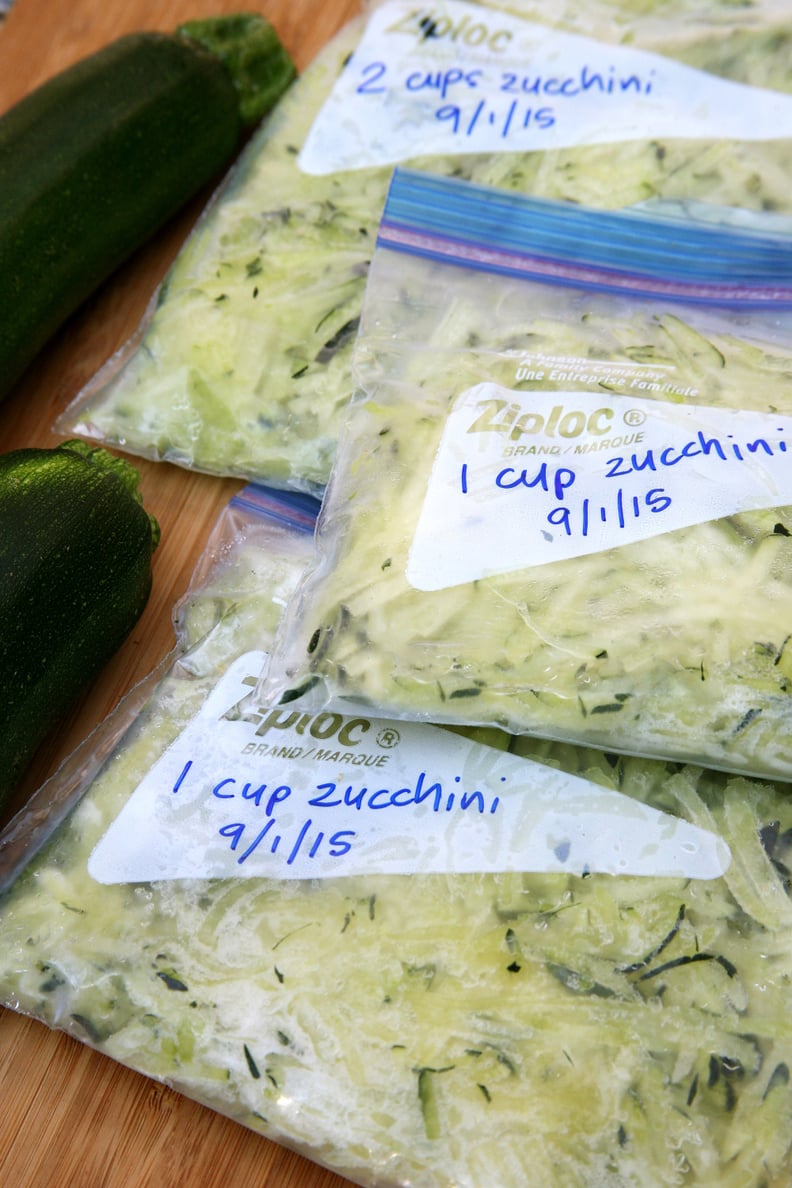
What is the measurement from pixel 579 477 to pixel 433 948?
1.16 feet

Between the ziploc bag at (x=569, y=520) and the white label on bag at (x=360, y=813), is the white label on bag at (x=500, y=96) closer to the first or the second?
the ziploc bag at (x=569, y=520)

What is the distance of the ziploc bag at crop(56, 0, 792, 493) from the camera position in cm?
92

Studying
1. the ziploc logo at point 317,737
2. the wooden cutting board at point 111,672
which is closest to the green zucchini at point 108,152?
the wooden cutting board at point 111,672

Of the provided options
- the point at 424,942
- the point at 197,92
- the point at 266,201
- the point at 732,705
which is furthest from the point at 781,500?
the point at 197,92

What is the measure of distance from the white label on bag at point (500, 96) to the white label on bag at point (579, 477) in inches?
14.9

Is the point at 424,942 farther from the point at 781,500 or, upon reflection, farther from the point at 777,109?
the point at 777,109

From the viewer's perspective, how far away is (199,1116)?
74 cm

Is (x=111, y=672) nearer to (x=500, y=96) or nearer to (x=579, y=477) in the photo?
(x=579, y=477)

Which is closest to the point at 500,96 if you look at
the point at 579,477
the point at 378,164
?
the point at 378,164

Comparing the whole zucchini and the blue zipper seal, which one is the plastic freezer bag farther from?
the blue zipper seal

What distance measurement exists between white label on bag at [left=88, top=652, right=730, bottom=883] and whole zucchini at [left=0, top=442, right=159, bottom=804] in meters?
0.13

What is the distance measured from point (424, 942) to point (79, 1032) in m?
0.26

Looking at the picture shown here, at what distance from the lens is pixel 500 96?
3.33 feet

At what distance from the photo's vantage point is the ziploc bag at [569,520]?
656mm
